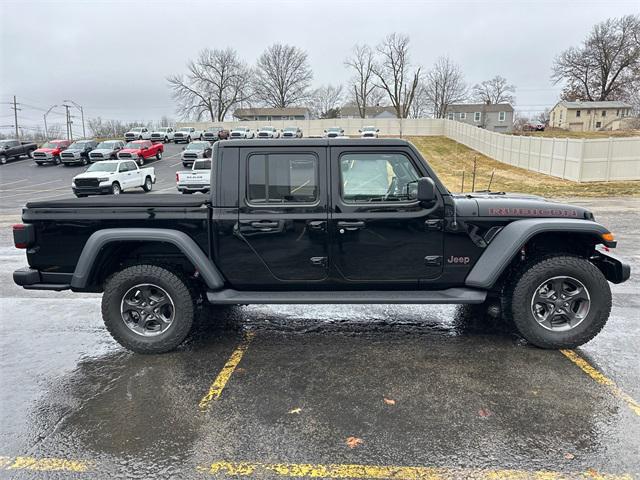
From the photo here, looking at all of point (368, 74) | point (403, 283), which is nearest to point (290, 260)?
point (403, 283)

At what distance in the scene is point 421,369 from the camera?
13.1 feet

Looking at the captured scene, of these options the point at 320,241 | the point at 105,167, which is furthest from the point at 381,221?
the point at 105,167

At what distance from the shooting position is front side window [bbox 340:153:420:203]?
14.0 ft

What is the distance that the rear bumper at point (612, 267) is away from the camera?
4.38m

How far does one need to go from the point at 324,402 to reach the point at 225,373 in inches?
39.8

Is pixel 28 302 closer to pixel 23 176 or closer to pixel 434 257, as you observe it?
pixel 434 257

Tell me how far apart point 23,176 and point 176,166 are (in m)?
10.5

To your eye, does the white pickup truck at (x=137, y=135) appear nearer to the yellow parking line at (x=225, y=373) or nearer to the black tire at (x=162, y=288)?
the black tire at (x=162, y=288)

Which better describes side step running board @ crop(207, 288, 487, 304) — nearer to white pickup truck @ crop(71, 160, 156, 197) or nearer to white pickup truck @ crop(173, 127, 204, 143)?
white pickup truck @ crop(71, 160, 156, 197)

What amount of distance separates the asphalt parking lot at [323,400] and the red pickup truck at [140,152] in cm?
2997

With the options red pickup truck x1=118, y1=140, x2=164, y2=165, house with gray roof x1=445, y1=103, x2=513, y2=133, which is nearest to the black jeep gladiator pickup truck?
red pickup truck x1=118, y1=140, x2=164, y2=165

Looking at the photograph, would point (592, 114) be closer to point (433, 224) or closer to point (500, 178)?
point (500, 178)

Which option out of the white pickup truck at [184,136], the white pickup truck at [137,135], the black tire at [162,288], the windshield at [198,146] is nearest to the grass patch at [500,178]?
the black tire at [162,288]

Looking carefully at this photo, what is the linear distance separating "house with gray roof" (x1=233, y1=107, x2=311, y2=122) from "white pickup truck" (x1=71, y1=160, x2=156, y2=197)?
6670 centimetres
